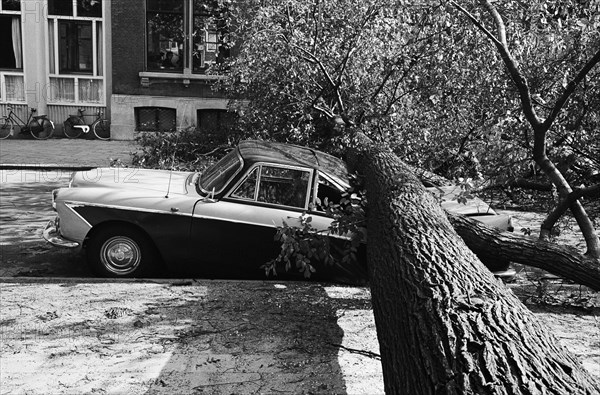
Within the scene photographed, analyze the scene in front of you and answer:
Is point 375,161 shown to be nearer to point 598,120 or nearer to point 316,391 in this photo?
point 598,120

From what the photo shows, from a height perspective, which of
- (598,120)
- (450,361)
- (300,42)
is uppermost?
(300,42)

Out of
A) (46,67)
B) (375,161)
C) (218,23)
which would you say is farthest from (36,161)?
(375,161)

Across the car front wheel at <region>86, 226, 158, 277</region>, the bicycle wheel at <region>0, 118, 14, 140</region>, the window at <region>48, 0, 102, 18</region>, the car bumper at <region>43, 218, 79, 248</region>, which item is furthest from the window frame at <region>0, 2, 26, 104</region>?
the car front wheel at <region>86, 226, 158, 277</region>

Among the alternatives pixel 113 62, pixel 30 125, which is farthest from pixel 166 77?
pixel 30 125

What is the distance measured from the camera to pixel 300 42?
9.81 metres

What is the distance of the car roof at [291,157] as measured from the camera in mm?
7156

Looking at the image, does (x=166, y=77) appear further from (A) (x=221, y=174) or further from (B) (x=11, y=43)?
(A) (x=221, y=174)

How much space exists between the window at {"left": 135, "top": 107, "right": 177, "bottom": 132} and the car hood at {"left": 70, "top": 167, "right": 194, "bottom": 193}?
43.1 feet

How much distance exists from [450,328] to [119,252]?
15.9 ft

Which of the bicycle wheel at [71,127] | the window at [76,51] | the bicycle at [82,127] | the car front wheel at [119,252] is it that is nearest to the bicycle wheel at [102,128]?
the bicycle at [82,127]

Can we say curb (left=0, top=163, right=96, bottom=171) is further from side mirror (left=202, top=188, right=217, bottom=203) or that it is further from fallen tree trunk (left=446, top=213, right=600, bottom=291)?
fallen tree trunk (left=446, top=213, right=600, bottom=291)

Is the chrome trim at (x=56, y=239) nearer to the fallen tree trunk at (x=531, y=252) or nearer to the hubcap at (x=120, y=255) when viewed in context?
the hubcap at (x=120, y=255)

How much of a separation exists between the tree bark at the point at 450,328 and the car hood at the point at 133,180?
3579 mm

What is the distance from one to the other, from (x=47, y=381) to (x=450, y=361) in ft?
9.96
